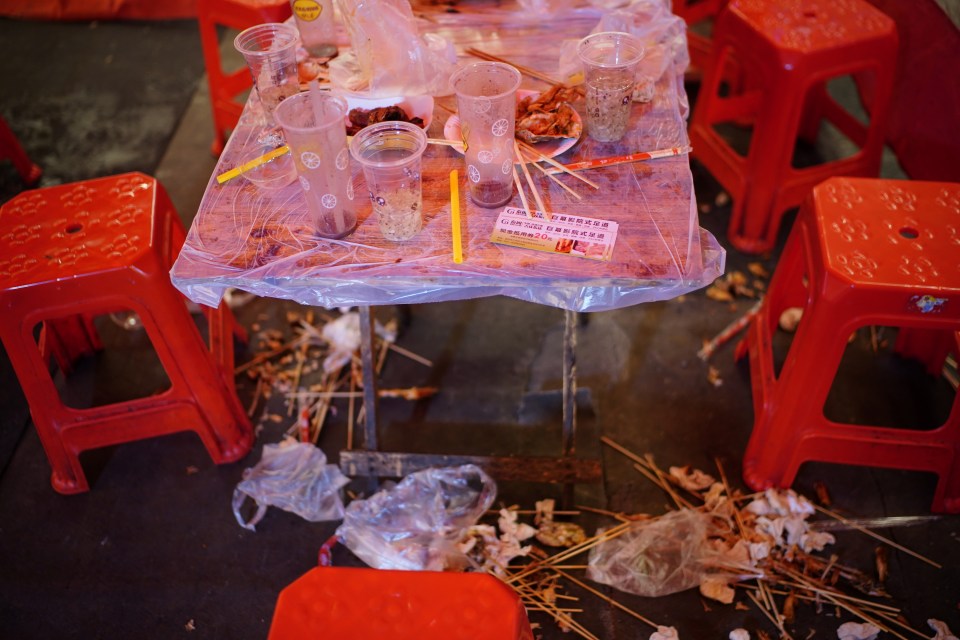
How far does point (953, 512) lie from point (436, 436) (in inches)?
70.8

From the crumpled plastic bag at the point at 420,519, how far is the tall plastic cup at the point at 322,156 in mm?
1059

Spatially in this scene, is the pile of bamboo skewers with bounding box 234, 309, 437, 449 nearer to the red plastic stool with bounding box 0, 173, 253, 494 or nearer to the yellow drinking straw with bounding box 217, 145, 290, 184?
the red plastic stool with bounding box 0, 173, 253, 494

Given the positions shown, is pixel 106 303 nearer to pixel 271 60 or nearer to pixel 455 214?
pixel 271 60

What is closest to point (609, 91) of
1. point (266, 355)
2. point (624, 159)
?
point (624, 159)

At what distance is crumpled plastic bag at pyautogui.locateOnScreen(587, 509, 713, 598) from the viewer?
238 cm

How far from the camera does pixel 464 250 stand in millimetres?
1790

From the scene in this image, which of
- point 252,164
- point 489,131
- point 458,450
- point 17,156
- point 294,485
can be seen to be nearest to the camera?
point 489,131

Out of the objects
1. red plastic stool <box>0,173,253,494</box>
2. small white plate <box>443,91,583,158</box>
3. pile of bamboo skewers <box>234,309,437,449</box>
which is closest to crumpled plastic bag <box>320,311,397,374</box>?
pile of bamboo skewers <box>234,309,437,449</box>

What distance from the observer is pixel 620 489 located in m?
2.67

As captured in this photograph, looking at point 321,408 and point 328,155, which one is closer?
point 328,155

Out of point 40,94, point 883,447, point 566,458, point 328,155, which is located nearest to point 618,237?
point 328,155

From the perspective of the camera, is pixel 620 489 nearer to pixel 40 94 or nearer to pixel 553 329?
pixel 553 329

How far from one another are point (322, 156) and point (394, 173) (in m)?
0.17

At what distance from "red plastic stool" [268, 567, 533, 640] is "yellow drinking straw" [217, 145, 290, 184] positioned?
106cm
